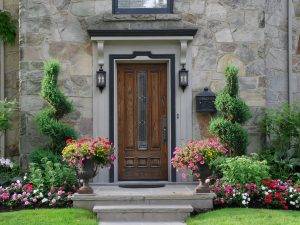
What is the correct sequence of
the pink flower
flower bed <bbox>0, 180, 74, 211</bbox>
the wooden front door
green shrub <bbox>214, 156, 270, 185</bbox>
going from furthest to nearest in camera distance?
1. the wooden front door
2. green shrub <bbox>214, 156, 270, 185</bbox>
3. the pink flower
4. flower bed <bbox>0, 180, 74, 211</bbox>

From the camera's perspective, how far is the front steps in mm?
8203

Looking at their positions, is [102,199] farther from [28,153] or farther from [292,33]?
[292,33]

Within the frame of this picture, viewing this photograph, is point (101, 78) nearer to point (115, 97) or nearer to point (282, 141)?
point (115, 97)

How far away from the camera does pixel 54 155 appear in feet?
32.6

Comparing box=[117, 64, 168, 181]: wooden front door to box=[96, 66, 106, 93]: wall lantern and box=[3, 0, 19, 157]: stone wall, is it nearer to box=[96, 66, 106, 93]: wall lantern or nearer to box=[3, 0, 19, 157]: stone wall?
box=[96, 66, 106, 93]: wall lantern

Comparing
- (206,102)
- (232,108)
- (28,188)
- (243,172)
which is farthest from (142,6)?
(28,188)

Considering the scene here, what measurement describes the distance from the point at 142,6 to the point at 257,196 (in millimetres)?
4196

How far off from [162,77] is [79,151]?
2880mm

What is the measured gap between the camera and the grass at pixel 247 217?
7520mm

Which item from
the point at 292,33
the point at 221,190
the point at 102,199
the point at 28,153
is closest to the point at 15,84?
the point at 28,153

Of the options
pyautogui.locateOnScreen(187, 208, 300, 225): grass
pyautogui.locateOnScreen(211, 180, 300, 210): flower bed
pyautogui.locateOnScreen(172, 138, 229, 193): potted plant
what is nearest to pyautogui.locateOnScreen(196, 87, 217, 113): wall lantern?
pyautogui.locateOnScreen(172, 138, 229, 193): potted plant

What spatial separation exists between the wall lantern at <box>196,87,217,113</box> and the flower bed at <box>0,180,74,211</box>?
9.82 ft

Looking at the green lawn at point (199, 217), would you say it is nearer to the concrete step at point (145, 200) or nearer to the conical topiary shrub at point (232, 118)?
the concrete step at point (145, 200)

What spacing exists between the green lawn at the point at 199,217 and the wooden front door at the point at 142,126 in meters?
2.57
